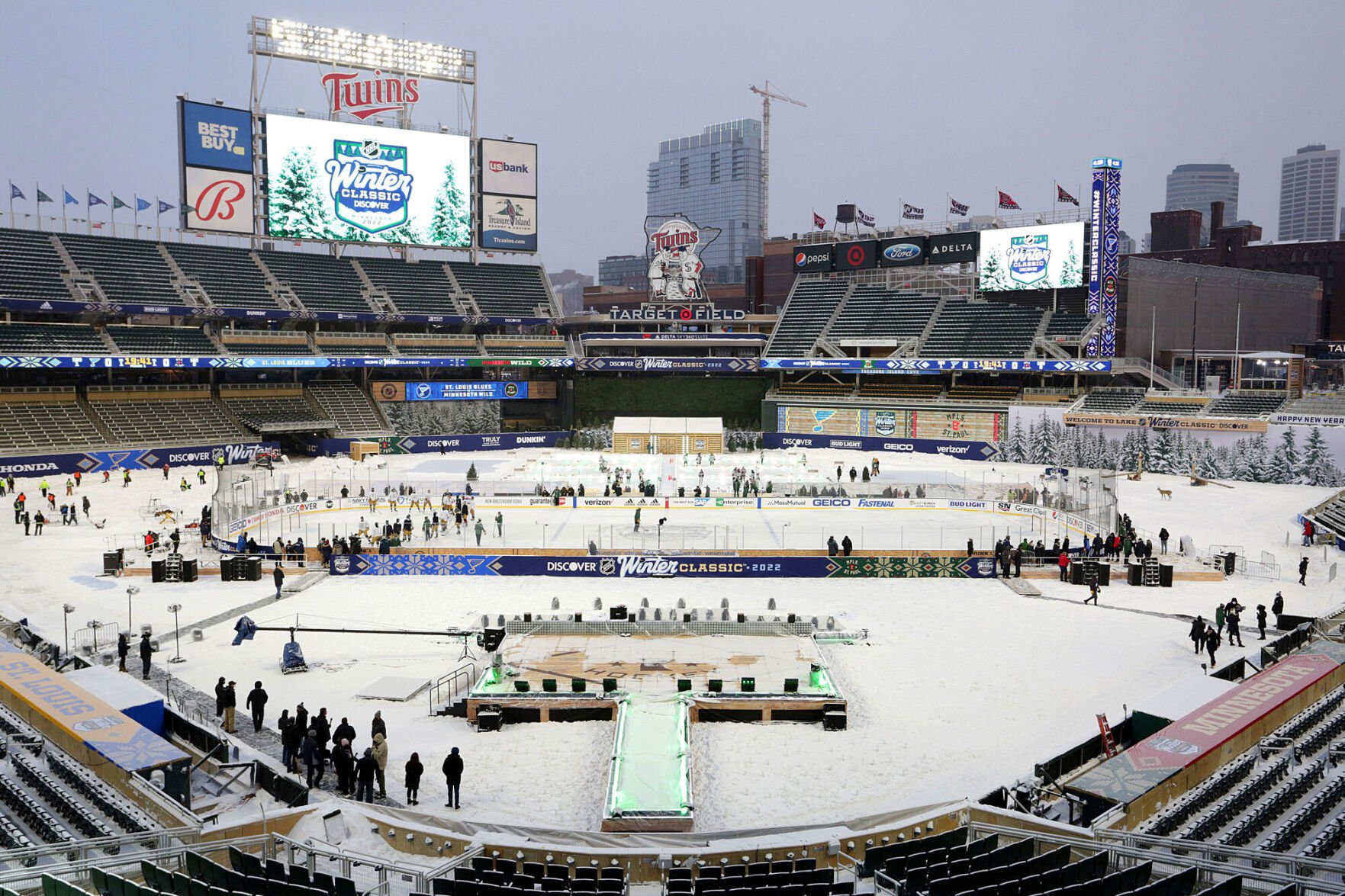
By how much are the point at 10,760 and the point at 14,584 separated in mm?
19400

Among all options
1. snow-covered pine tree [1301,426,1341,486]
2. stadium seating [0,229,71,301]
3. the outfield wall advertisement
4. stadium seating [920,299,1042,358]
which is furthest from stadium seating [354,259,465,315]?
snow-covered pine tree [1301,426,1341,486]

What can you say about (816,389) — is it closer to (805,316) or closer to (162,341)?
(805,316)

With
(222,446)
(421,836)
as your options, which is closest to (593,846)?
(421,836)

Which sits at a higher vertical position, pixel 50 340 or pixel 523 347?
pixel 523 347

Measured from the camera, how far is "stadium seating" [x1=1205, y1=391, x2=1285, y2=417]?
5666cm

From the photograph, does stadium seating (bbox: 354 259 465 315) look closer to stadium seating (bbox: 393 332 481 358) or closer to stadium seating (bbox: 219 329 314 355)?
stadium seating (bbox: 393 332 481 358)

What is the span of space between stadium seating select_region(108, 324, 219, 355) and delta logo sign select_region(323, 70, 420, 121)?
20.5 m

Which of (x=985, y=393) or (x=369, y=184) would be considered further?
(x=369, y=184)

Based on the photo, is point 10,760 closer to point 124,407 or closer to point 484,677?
point 484,677

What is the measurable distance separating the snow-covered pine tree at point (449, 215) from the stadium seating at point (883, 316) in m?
30.0

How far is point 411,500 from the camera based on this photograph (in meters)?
45.1

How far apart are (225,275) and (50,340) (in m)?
13.9

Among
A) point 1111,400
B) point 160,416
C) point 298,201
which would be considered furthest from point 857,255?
point 160,416

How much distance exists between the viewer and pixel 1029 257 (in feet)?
240
